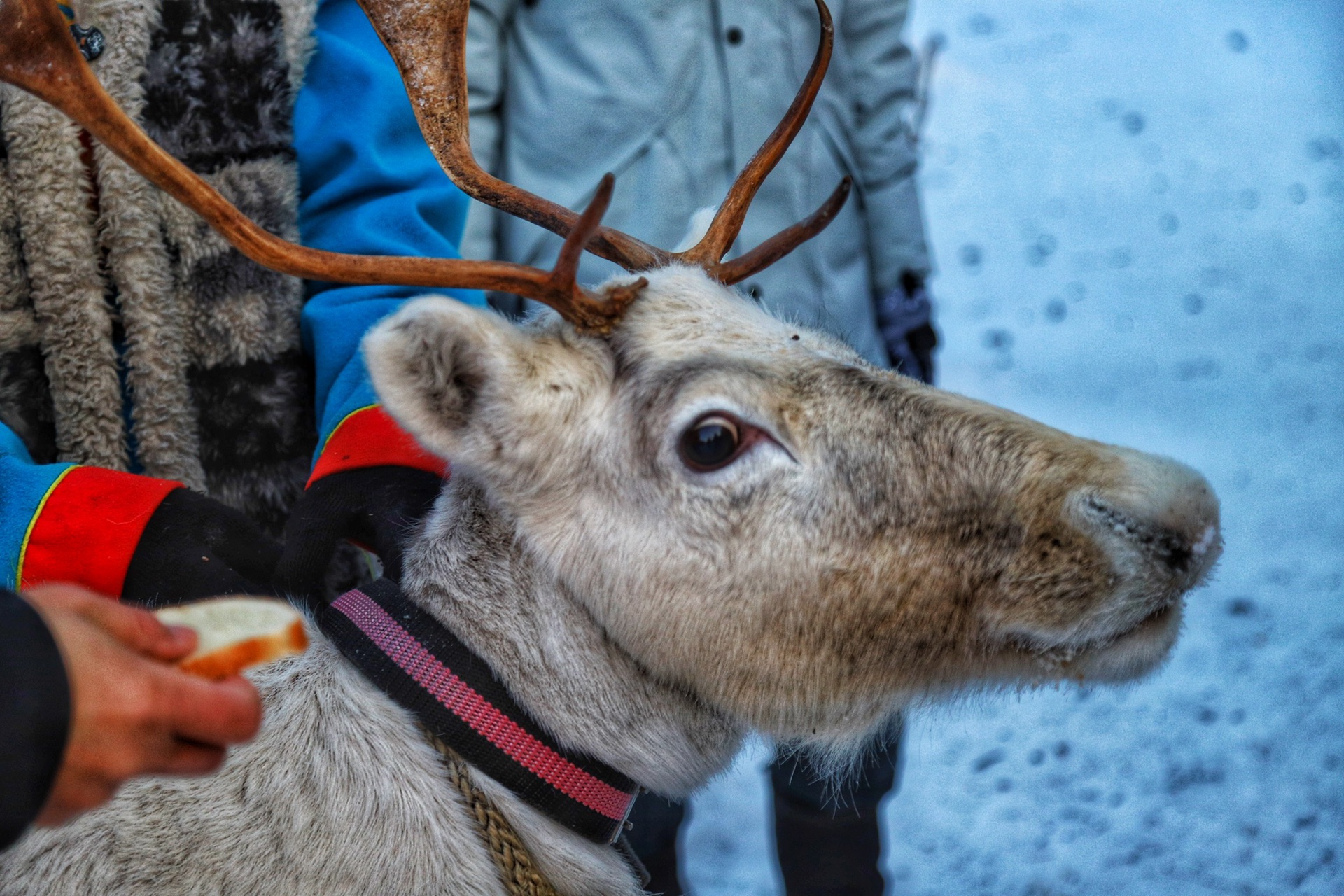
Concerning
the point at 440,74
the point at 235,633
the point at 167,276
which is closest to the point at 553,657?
the point at 235,633

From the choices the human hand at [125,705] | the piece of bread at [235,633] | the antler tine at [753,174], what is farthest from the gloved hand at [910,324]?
the human hand at [125,705]

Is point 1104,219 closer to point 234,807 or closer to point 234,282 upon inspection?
point 234,282

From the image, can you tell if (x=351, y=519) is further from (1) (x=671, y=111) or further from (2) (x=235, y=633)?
(1) (x=671, y=111)

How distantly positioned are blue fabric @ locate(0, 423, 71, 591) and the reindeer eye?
1176 millimetres

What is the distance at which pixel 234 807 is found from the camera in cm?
158

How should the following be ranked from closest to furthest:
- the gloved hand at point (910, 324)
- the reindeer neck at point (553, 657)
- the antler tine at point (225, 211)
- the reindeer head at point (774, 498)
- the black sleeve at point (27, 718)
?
1. the black sleeve at point (27, 718)
2. the antler tine at point (225, 211)
3. the reindeer head at point (774, 498)
4. the reindeer neck at point (553, 657)
5. the gloved hand at point (910, 324)

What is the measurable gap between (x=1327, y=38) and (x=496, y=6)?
5.29m

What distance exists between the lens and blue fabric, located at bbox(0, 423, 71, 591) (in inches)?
71.2

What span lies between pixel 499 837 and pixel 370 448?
33.3 inches

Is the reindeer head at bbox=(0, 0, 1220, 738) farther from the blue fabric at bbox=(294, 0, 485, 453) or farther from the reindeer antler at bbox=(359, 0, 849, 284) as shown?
the blue fabric at bbox=(294, 0, 485, 453)

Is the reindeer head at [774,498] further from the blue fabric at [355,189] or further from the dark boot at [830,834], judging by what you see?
the dark boot at [830,834]

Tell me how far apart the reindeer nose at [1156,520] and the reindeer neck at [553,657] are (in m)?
0.75

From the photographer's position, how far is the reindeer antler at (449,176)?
4.89 ft

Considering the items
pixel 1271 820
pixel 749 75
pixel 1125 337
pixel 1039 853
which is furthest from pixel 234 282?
pixel 1125 337
